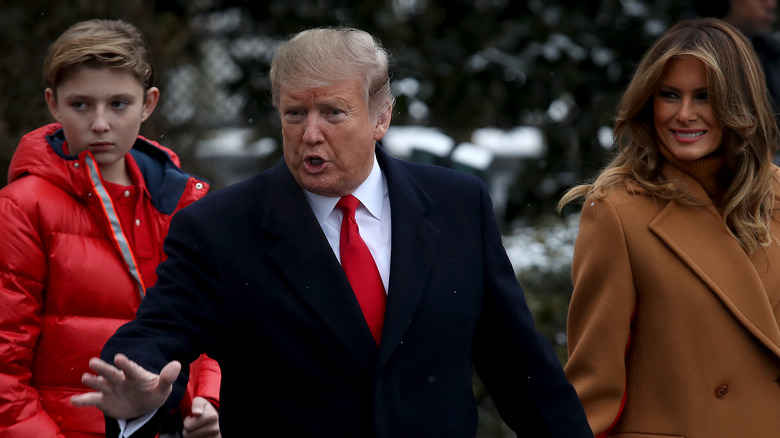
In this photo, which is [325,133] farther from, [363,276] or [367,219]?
[363,276]

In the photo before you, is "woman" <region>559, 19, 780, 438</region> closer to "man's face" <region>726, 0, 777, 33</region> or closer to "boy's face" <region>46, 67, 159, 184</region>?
"boy's face" <region>46, 67, 159, 184</region>

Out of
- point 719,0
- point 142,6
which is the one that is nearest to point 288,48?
point 719,0

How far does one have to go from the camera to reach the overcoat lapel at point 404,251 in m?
2.74

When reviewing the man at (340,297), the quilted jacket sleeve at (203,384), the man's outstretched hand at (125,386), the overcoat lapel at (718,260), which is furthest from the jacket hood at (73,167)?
the overcoat lapel at (718,260)

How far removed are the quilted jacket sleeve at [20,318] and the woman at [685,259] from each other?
1574mm

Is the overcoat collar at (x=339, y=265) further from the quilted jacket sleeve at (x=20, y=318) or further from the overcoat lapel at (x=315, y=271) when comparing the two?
the quilted jacket sleeve at (x=20, y=318)

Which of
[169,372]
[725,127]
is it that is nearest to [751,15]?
[725,127]

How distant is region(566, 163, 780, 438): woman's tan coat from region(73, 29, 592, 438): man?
46 centimetres

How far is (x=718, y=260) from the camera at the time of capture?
3.40 m

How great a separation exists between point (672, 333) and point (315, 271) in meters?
1.16

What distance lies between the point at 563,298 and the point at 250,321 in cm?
378

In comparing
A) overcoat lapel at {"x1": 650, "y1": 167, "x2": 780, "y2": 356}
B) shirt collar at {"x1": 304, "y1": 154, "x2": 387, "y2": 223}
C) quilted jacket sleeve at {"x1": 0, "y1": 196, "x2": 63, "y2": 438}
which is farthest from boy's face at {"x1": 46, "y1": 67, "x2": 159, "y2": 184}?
overcoat lapel at {"x1": 650, "y1": 167, "x2": 780, "y2": 356}

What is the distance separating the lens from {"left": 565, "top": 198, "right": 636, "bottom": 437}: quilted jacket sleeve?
333 centimetres

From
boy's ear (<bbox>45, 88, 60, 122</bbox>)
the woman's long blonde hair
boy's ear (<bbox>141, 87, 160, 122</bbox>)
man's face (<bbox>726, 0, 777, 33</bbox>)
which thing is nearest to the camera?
the woman's long blonde hair
